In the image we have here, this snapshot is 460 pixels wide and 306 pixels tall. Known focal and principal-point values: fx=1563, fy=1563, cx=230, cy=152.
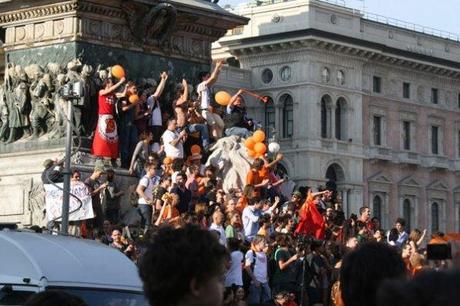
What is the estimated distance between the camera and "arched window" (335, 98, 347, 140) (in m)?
90.8

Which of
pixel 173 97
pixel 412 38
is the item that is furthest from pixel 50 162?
pixel 412 38

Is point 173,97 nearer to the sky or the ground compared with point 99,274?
nearer to the sky

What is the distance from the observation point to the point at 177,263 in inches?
243

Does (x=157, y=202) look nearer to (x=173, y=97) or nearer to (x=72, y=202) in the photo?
(x=72, y=202)

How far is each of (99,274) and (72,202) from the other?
1138 centimetres

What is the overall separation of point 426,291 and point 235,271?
14462 millimetres

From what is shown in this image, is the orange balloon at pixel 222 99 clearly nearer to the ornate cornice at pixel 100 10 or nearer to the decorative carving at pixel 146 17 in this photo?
the decorative carving at pixel 146 17

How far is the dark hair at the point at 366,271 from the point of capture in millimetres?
6598

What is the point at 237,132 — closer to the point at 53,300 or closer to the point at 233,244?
the point at 233,244

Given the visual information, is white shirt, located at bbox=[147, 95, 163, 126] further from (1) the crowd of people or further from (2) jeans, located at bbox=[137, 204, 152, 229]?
(2) jeans, located at bbox=[137, 204, 152, 229]

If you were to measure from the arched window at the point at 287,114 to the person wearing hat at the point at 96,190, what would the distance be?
65.8 metres

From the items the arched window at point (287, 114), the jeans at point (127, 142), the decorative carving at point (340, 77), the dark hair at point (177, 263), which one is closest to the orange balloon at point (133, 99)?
the jeans at point (127, 142)

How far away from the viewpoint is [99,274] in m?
12.0

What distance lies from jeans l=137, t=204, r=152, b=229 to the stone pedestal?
1055 mm
